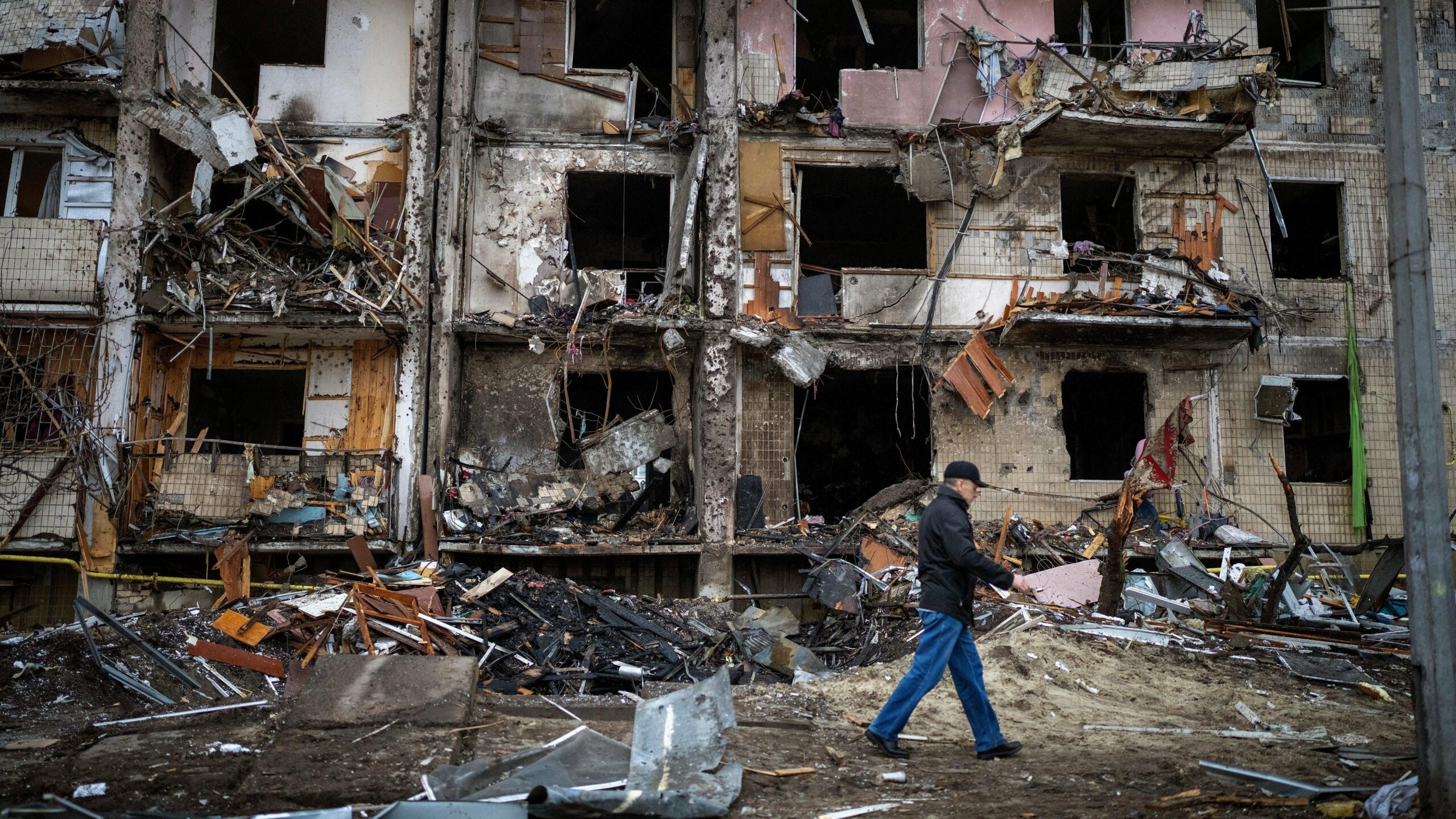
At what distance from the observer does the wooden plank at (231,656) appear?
8375 mm

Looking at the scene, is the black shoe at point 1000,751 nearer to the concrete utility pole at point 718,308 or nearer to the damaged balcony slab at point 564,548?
the concrete utility pole at point 718,308

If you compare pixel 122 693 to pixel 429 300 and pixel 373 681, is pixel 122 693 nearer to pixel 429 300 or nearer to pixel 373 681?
pixel 373 681

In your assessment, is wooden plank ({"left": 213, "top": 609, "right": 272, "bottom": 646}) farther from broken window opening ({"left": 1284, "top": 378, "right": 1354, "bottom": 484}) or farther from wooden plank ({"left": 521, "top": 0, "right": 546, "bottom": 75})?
broken window opening ({"left": 1284, "top": 378, "right": 1354, "bottom": 484})

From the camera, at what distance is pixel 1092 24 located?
15.0m

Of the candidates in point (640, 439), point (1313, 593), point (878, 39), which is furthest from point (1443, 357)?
point (640, 439)

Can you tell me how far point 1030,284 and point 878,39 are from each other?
214 inches

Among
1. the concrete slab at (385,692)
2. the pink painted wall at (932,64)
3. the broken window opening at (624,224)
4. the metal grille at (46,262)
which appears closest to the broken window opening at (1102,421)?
the pink painted wall at (932,64)

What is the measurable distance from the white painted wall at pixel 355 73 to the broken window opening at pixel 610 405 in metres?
5.05

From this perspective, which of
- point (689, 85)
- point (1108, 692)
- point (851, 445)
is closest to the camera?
point (1108, 692)

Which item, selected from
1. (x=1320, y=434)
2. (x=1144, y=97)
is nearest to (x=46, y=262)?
(x=1144, y=97)

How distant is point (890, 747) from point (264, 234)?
12041 millimetres

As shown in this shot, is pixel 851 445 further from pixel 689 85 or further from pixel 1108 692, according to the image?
pixel 1108 692

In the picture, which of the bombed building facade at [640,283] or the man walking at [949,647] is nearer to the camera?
the man walking at [949,647]

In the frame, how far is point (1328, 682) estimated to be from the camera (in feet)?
25.5
